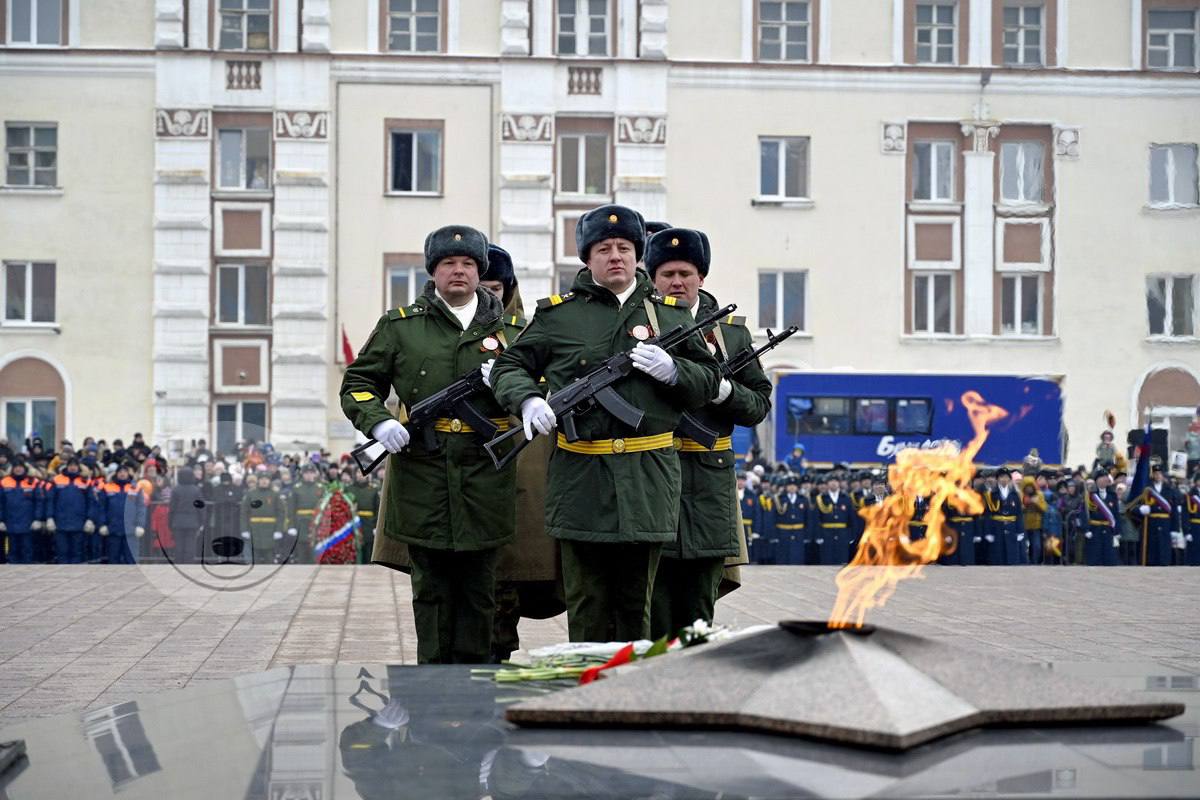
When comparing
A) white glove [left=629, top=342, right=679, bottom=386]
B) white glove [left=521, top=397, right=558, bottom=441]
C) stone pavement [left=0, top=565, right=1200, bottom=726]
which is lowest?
stone pavement [left=0, top=565, right=1200, bottom=726]

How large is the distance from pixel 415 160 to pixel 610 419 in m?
25.3

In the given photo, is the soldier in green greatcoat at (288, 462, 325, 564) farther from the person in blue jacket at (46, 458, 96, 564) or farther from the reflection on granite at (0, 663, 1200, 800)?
the reflection on granite at (0, 663, 1200, 800)

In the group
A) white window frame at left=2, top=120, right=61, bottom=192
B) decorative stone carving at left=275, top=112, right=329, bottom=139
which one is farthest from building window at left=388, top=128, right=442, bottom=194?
white window frame at left=2, top=120, right=61, bottom=192

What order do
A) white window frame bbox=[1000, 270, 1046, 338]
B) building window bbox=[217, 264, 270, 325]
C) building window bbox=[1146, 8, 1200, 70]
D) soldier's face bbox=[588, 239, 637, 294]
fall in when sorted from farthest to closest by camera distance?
building window bbox=[1146, 8, 1200, 70], white window frame bbox=[1000, 270, 1046, 338], building window bbox=[217, 264, 270, 325], soldier's face bbox=[588, 239, 637, 294]

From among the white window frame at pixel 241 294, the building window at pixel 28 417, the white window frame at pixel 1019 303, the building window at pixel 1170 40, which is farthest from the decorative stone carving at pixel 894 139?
the building window at pixel 28 417

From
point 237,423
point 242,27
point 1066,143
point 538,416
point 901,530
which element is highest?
point 242,27

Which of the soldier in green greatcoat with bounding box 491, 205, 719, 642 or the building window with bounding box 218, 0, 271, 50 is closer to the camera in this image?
the soldier in green greatcoat with bounding box 491, 205, 719, 642

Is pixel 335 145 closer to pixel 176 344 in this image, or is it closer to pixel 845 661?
pixel 176 344

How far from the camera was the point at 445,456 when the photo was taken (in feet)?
22.6

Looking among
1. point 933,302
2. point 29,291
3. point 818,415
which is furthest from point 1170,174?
point 29,291

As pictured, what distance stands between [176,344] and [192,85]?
4.65m

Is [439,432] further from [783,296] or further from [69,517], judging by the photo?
[783,296]

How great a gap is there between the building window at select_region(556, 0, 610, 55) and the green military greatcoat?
2452cm

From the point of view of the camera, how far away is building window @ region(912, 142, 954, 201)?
31266 millimetres
